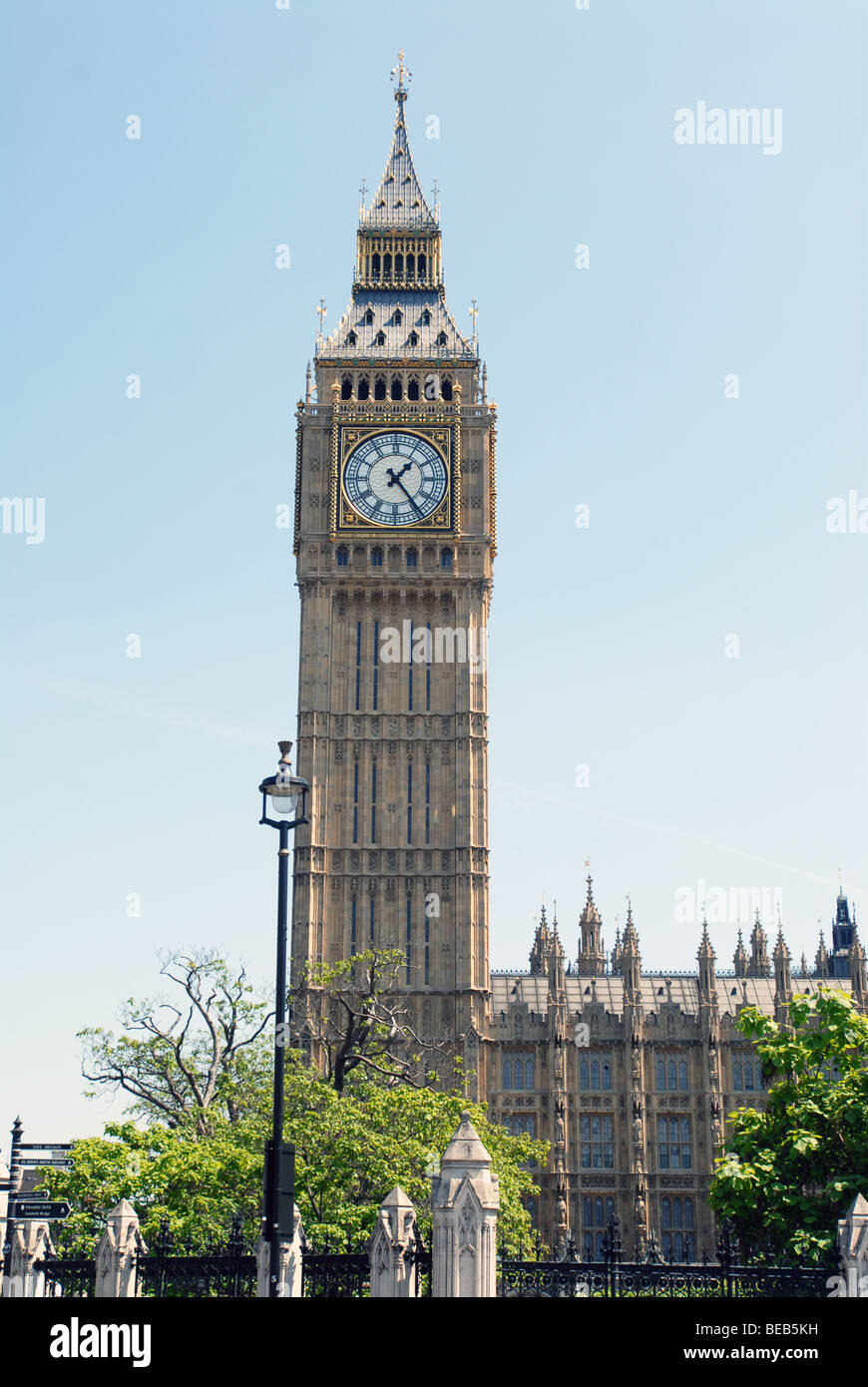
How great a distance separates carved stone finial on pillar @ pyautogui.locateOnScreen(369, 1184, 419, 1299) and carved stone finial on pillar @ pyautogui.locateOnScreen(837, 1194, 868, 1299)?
6.51 m

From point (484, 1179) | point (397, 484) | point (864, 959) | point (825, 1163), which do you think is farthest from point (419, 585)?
point (484, 1179)

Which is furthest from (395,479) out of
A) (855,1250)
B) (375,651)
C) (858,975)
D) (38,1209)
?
(855,1250)

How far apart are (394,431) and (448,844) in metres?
21.0

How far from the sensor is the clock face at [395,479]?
7506 cm

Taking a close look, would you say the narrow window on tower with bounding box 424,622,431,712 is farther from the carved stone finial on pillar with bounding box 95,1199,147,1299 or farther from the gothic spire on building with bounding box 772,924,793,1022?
the carved stone finial on pillar with bounding box 95,1199,147,1299

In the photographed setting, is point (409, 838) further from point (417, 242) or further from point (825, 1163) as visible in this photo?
point (825, 1163)

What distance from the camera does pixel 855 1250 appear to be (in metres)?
22.7

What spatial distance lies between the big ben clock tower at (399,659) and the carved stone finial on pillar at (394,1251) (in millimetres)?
44777

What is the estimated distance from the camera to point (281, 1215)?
57.0 ft

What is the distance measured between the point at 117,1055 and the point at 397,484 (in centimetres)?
3636

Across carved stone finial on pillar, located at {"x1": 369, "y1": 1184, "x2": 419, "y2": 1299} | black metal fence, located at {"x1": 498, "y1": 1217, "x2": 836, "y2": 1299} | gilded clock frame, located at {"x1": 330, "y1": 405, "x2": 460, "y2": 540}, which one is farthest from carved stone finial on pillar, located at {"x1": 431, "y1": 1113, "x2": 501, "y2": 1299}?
gilded clock frame, located at {"x1": 330, "y1": 405, "x2": 460, "y2": 540}

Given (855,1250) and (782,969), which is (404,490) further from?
(855,1250)

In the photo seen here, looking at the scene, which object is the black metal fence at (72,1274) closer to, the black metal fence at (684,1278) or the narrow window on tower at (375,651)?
the black metal fence at (684,1278)

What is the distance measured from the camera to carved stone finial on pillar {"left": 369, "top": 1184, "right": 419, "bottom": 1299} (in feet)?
76.3
